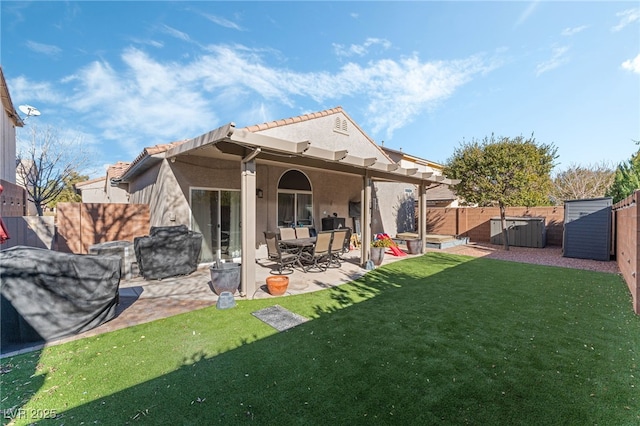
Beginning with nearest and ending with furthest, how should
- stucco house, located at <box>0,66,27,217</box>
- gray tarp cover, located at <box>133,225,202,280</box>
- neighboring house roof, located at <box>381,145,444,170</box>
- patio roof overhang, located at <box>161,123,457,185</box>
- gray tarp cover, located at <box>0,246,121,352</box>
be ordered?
gray tarp cover, located at <box>0,246,121,352</box> → patio roof overhang, located at <box>161,123,457,185</box> → gray tarp cover, located at <box>133,225,202,280</box> → stucco house, located at <box>0,66,27,217</box> → neighboring house roof, located at <box>381,145,444,170</box>

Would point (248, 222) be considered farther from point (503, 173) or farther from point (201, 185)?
point (503, 173)

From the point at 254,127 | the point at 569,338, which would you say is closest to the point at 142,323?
the point at 254,127

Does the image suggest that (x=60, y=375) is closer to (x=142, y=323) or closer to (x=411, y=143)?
(x=142, y=323)

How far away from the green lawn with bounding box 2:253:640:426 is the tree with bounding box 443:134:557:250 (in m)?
8.09

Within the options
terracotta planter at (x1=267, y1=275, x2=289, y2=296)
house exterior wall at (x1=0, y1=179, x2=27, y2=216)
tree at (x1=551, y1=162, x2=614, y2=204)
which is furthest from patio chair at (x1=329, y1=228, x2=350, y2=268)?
tree at (x1=551, y1=162, x2=614, y2=204)

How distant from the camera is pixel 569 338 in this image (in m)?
4.09

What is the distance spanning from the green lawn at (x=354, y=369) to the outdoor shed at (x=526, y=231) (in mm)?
9188

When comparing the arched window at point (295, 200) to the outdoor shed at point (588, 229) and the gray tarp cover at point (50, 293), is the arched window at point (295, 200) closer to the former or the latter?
the gray tarp cover at point (50, 293)

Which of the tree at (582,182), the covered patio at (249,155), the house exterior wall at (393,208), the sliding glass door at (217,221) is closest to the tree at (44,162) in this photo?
the sliding glass door at (217,221)

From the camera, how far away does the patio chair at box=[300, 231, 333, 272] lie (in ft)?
26.0

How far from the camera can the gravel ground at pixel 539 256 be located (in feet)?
30.8

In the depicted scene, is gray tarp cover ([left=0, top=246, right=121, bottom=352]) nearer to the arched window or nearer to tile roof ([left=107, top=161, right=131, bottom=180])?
the arched window

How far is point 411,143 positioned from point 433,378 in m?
25.5

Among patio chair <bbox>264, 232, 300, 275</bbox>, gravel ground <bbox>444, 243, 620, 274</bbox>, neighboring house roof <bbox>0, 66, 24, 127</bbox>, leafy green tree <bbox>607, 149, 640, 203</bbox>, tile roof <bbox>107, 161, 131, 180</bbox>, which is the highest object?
neighboring house roof <bbox>0, 66, 24, 127</bbox>
